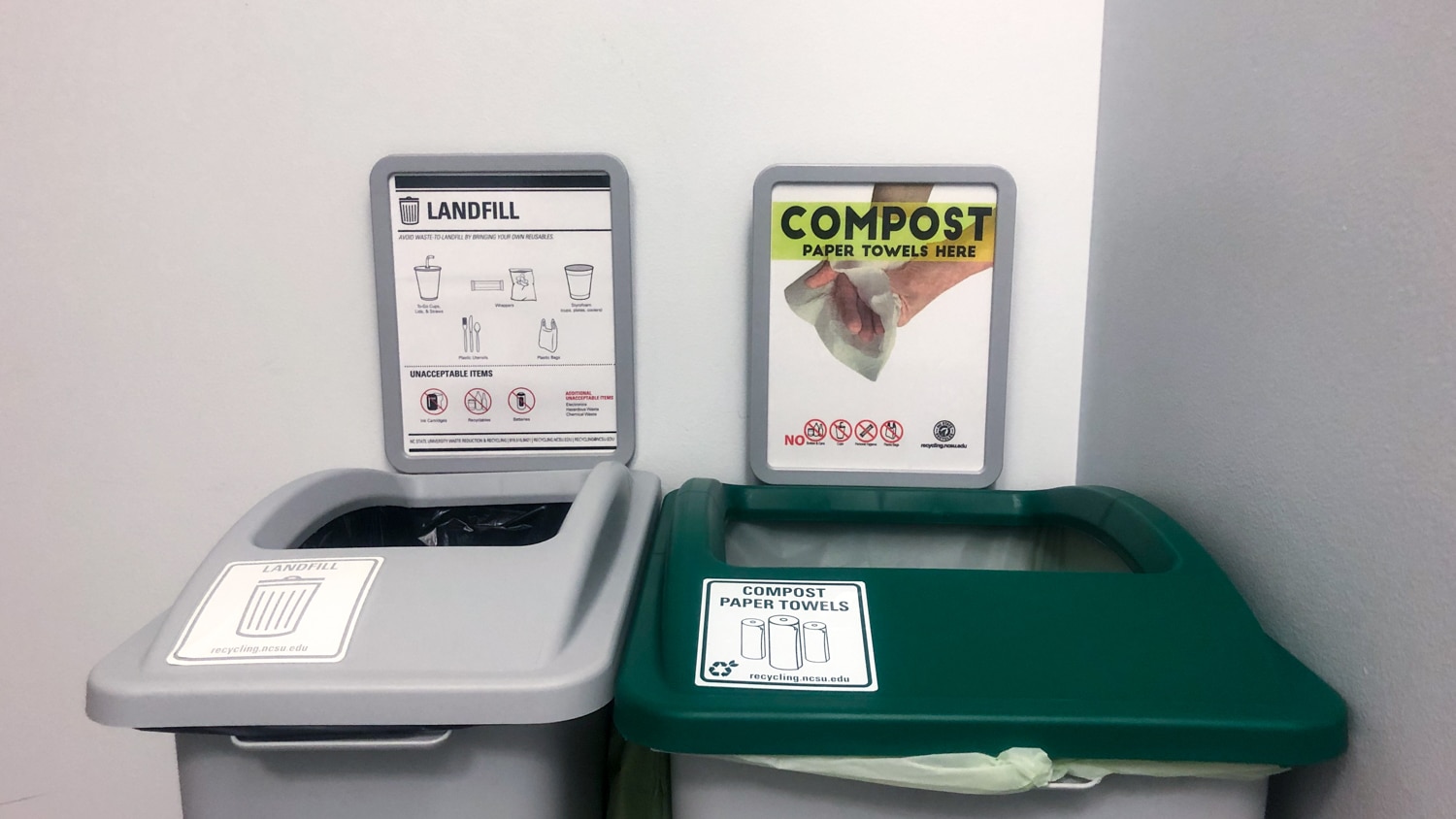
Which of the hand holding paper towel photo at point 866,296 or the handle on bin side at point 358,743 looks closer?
the handle on bin side at point 358,743

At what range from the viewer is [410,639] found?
0.41 meters

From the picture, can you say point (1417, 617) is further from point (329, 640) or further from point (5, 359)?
point (5, 359)

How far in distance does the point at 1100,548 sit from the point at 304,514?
0.60 meters

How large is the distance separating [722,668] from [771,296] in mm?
346

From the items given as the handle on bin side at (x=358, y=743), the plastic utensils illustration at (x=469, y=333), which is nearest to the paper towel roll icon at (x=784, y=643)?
the handle on bin side at (x=358, y=743)

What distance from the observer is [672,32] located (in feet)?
2.11

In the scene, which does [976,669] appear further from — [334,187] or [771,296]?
[334,187]

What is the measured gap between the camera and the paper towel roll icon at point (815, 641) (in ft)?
1.36

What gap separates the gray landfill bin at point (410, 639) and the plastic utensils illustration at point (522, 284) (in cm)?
5

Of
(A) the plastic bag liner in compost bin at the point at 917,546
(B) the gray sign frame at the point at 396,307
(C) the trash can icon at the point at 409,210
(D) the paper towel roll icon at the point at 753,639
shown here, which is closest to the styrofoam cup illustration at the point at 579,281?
(B) the gray sign frame at the point at 396,307

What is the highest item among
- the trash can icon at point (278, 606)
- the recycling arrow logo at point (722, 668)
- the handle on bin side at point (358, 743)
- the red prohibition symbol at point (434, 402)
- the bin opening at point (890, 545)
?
the red prohibition symbol at point (434, 402)

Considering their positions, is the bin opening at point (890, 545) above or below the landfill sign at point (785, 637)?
below

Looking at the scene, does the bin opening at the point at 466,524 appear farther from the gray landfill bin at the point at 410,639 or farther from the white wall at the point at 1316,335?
the white wall at the point at 1316,335

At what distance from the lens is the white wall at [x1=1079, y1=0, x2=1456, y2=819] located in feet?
1.13
